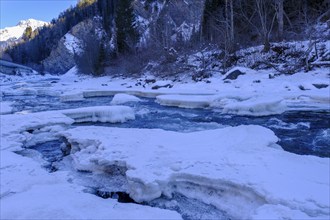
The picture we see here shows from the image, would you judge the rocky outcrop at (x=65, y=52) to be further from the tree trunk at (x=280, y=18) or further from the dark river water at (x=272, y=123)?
the dark river water at (x=272, y=123)

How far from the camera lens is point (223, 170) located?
4656 mm

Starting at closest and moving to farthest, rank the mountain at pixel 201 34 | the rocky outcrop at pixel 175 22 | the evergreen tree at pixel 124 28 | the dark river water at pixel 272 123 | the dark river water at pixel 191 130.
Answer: the dark river water at pixel 191 130
the dark river water at pixel 272 123
the mountain at pixel 201 34
the rocky outcrop at pixel 175 22
the evergreen tree at pixel 124 28

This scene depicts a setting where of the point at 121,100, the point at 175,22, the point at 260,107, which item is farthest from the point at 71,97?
the point at 175,22

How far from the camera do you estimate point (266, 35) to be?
20.5m

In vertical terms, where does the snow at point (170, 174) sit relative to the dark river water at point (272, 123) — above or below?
above

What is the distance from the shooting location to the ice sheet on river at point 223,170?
3.77 metres

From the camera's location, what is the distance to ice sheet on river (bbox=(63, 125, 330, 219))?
3.77m

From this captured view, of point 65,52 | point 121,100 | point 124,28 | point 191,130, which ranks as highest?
point 124,28

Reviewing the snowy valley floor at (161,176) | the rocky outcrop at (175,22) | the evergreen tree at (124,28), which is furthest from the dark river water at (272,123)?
the evergreen tree at (124,28)

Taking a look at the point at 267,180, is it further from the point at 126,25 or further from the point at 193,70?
the point at 126,25

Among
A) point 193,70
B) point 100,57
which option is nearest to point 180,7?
point 100,57

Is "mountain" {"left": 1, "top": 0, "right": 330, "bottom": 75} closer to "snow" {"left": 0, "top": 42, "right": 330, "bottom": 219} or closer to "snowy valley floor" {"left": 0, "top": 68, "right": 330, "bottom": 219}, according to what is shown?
"snow" {"left": 0, "top": 42, "right": 330, "bottom": 219}

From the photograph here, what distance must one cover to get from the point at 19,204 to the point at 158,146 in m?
2.89

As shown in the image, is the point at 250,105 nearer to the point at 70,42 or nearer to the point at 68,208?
the point at 68,208
